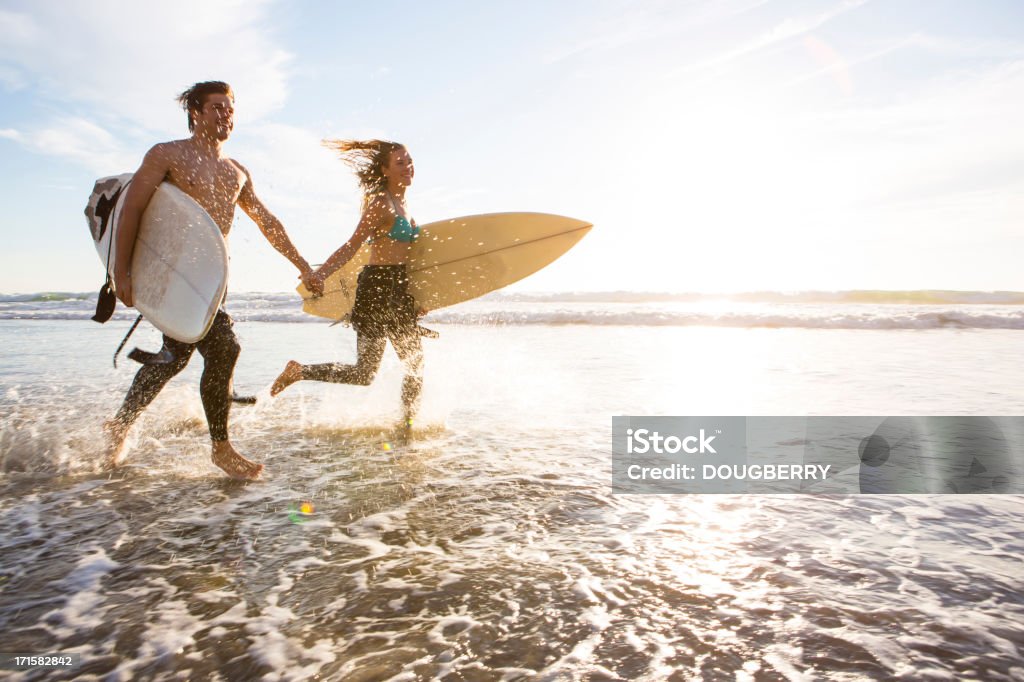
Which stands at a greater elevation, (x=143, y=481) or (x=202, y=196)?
(x=202, y=196)

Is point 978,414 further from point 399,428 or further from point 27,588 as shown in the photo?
point 27,588

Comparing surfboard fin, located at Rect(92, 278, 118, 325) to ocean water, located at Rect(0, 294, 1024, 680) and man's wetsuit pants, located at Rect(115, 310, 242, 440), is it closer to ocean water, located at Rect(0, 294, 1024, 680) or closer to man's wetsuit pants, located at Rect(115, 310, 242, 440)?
man's wetsuit pants, located at Rect(115, 310, 242, 440)

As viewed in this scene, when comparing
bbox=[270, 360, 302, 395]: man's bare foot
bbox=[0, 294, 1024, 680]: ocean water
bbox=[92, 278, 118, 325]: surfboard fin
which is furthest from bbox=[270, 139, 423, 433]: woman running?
bbox=[92, 278, 118, 325]: surfboard fin

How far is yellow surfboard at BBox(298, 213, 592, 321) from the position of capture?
5.10 metres

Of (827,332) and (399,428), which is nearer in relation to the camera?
(399,428)

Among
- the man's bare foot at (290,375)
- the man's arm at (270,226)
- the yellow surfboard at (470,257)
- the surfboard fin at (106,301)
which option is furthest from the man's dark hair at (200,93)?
the yellow surfboard at (470,257)

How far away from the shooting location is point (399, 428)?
180 inches

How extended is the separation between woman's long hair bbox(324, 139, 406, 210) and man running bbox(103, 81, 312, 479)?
1.01 metres

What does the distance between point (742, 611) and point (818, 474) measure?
69.5 inches

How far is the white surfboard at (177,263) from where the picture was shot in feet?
10.2

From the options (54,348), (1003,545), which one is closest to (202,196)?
(1003,545)

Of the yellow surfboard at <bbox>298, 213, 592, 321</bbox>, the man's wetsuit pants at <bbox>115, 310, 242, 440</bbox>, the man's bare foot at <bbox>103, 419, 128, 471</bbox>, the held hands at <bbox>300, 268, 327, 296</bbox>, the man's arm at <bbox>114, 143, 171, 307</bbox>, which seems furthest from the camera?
the yellow surfboard at <bbox>298, 213, 592, 321</bbox>

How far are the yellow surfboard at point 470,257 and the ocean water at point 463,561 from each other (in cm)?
101

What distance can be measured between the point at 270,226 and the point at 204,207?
483 mm
